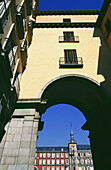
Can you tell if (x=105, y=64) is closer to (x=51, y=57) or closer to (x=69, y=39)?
(x=51, y=57)

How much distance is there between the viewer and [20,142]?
9.58 metres

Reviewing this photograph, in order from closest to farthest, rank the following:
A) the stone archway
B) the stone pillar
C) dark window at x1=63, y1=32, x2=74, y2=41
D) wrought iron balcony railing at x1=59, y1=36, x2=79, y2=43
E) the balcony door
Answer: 1. the stone pillar
2. the stone archway
3. the balcony door
4. wrought iron balcony railing at x1=59, y1=36, x2=79, y2=43
5. dark window at x1=63, y1=32, x2=74, y2=41

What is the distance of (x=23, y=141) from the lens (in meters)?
9.59

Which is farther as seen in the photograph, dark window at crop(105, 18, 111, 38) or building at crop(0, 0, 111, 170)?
dark window at crop(105, 18, 111, 38)

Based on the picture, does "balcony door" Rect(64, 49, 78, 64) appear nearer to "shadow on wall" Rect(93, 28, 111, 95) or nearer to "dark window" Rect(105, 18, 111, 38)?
"shadow on wall" Rect(93, 28, 111, 95)

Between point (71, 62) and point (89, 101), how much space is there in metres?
4.67

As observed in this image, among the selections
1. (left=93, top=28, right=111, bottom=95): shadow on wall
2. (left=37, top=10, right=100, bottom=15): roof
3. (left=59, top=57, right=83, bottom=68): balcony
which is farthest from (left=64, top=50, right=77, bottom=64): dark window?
(left=37, top=10, right=100, bottom=15): roof

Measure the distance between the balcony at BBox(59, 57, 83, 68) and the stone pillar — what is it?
5.63m

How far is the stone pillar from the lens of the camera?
28.9ft

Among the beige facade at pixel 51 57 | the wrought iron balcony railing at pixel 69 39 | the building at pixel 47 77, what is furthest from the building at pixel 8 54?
the wrought iron balcony railing at pixel 69 39

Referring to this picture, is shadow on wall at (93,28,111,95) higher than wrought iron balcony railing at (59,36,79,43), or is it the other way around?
wrought iron balcony railing at (59,36,79,43)

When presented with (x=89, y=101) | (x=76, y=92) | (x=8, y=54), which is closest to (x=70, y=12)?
(x=76, y=92)

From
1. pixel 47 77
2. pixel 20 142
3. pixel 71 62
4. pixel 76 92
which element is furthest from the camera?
pixel 76 92

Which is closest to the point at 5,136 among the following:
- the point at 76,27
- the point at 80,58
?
the point at 80,58
